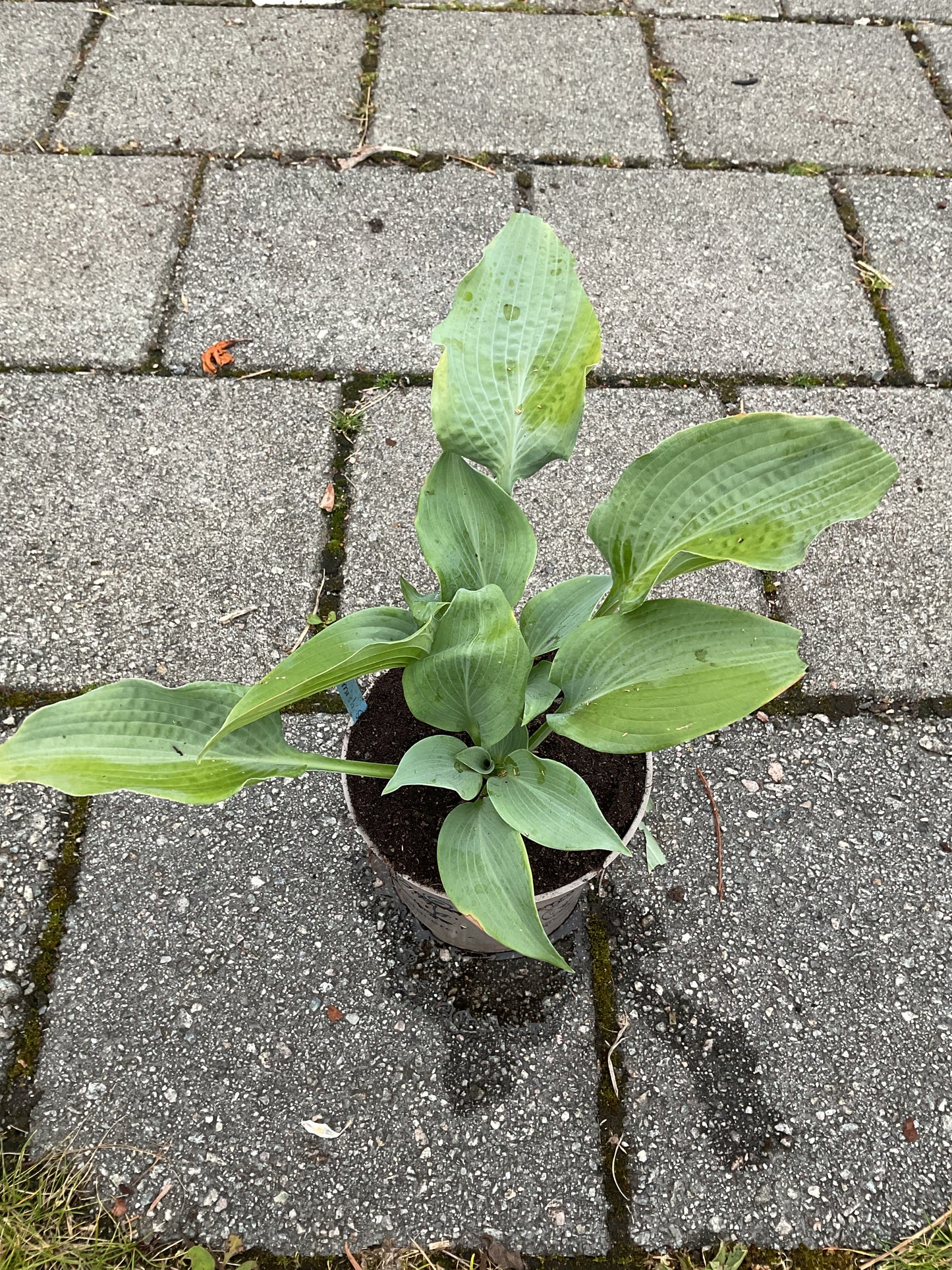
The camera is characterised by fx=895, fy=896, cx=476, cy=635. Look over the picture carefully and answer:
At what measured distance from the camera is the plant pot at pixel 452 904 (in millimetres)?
1005

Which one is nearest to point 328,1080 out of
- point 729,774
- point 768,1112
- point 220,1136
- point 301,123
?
Result: point 220,1136

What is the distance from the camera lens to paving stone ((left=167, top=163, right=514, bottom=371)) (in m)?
1.82

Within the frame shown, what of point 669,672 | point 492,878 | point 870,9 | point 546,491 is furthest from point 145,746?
point 870,9

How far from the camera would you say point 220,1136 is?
1.12 meters

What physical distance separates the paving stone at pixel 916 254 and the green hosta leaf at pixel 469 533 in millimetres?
1320

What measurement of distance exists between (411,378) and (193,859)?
100cm

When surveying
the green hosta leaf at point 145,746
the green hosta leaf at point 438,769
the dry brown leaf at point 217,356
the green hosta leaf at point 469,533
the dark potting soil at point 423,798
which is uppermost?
the green hosta leaf at point 469,533

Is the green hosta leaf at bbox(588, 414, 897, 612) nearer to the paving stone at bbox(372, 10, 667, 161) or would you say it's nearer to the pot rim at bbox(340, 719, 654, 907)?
the pot rim at bbox(340, 719, 654, 907)

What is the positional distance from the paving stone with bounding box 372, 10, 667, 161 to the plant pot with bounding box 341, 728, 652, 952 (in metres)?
1.72

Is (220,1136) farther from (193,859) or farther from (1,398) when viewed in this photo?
(1,398)

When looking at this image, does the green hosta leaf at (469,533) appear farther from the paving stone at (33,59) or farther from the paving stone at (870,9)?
the paving stone at (870,9)

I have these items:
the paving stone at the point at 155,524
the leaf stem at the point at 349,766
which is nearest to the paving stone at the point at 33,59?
the paving stone at the point at 155,524

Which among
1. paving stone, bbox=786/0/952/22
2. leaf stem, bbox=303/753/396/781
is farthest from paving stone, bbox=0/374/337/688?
paving stone, bbox=786/0/952/22

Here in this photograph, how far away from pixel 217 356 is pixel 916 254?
5.07 feet
